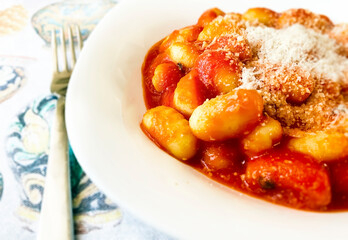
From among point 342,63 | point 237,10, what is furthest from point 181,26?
point 342,63

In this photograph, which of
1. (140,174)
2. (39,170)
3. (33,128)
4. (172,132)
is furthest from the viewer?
(33,128)

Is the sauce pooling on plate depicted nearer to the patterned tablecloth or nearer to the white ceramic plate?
the white ceramic plate

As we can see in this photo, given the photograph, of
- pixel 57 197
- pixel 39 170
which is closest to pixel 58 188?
pixel 57 197

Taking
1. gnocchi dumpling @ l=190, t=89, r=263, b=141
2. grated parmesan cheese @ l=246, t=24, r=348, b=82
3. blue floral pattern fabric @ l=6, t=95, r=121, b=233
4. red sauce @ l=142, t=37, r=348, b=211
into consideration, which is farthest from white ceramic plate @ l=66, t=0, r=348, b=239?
grated parmesan cheese @ l=246, t=24, r=348, b=82

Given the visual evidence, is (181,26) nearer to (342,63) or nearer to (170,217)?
(342,63)

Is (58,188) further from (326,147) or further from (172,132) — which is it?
Result: (326,147)
